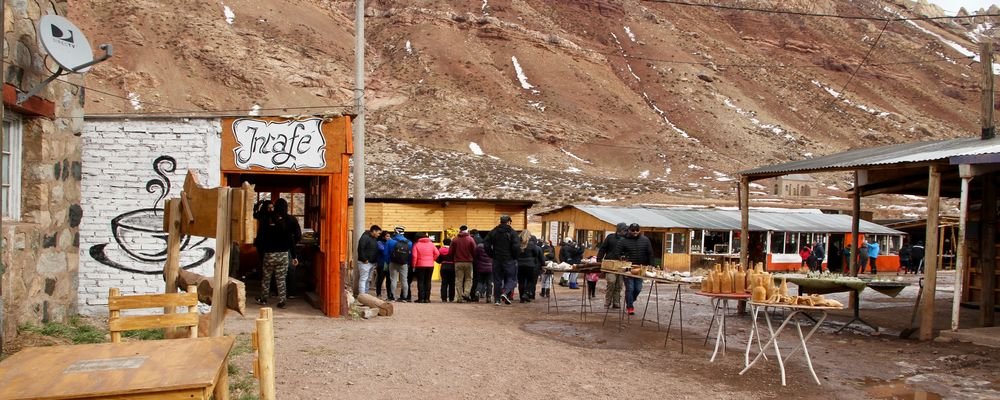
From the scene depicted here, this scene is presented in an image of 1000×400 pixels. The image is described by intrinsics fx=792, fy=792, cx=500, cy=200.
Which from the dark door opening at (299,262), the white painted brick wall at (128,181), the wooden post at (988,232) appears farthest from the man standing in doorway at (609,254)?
the white painted brick wall at (128,181)

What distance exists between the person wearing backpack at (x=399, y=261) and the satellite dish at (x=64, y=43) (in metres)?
7.50

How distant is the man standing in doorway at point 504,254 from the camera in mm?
15055

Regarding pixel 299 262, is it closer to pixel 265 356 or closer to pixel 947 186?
pixel 265 356

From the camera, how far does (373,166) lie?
50812mm

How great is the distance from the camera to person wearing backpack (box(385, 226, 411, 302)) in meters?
15.4

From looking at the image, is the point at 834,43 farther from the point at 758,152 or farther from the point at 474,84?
the point at 474,84

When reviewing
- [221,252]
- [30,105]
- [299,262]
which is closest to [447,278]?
[299,262]

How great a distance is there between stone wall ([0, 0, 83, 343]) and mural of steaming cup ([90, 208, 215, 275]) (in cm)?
54

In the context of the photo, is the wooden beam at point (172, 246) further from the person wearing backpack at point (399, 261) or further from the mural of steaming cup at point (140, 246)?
the person wearing backpack at point (399, 261)

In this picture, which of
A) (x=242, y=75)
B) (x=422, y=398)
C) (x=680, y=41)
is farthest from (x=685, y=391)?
(x=680, y=41)

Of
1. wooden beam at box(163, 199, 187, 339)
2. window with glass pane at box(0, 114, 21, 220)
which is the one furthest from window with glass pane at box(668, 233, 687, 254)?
wooden beam at box(163, 199, 187, 339)

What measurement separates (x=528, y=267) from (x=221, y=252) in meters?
11.1

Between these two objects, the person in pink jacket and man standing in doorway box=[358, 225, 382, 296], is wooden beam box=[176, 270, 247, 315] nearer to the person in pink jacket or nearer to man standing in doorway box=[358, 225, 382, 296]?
man standing in doorway box=[358, 225, 382, 296]

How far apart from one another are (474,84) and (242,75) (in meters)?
18.7
